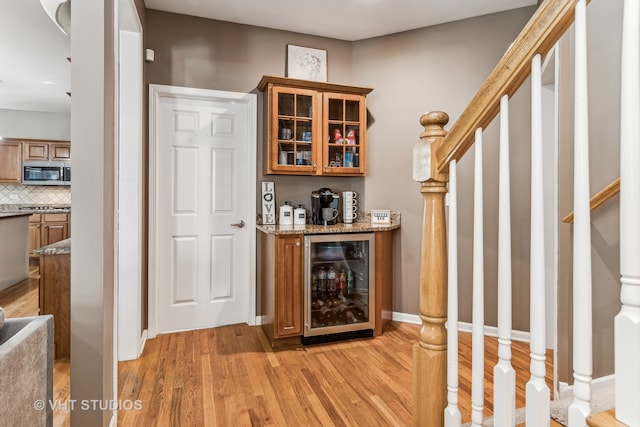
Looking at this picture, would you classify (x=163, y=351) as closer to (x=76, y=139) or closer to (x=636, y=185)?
(x=76, y=139)

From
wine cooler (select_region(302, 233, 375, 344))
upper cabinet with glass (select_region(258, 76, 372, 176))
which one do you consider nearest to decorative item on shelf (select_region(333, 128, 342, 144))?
upper cabinet with glass (select_region(258, 76, 372, 176))

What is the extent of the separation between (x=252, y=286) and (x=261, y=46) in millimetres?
2215

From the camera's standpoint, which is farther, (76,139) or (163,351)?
(163,351)

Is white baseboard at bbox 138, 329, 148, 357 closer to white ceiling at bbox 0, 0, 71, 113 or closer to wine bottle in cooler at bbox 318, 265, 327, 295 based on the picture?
wine bottle in cooler at bbox 318, 265, 327, 295

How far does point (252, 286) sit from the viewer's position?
3.24m

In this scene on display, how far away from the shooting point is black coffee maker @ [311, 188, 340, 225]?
126 inches

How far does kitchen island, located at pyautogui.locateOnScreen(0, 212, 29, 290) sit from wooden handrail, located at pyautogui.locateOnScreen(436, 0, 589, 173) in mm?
5287

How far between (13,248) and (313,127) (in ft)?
14.1

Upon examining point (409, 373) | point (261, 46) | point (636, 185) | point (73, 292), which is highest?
point (261, 46)

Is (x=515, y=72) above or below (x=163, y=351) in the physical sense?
above

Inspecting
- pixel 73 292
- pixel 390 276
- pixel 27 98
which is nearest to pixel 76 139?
pixel 73 292

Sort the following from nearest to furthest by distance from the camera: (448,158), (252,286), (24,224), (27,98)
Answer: (448,158)
(252,286)
(24,224)
(27,98)

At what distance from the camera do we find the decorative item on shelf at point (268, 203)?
3.19 meters

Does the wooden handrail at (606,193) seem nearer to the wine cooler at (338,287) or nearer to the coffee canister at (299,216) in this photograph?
the wine cooler at (338,287)
